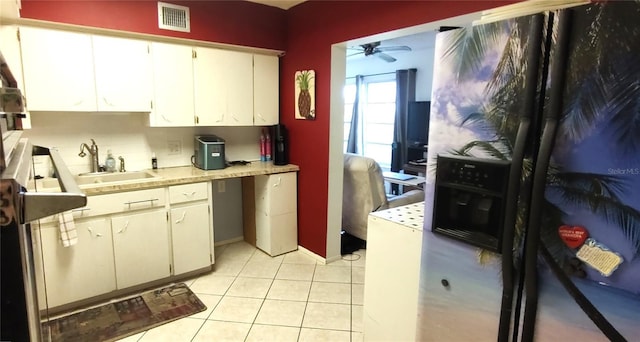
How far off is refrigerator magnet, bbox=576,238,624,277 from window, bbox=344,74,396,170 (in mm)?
5162

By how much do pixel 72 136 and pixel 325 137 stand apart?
207 cm

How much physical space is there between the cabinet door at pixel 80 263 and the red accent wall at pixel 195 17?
1455mm

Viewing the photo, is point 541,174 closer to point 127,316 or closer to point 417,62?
point 127,316

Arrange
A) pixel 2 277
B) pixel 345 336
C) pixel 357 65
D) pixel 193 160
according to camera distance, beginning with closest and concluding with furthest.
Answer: pixel 2 277
pixel 345 336
pixel 193 160
pixel 357 65

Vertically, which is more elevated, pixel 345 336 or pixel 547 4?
pixel 547 4

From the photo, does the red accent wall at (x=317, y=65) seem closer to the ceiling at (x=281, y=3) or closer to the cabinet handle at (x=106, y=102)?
the ceiling at (x=281, y=3)

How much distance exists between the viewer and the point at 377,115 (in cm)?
658

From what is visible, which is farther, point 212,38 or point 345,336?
point 212,38

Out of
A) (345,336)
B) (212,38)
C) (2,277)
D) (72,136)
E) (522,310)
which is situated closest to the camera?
(2,277)

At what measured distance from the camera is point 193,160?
348 cm

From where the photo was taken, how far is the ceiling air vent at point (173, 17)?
2.89 meters

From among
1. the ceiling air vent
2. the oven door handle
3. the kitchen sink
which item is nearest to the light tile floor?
the kitchen sink

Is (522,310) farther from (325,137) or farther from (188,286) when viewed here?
(188,286)

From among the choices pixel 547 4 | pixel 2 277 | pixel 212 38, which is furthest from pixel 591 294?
pixel 212 38
